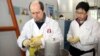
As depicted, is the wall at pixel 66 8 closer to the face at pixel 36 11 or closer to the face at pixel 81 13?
the face at pixel 81 13

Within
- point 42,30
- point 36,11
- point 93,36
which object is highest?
point 36,11

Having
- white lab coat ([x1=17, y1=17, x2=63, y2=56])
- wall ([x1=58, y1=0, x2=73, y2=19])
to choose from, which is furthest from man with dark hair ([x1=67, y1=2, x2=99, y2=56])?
wall ([x1=58, y1=0, x2=73, y2=19])

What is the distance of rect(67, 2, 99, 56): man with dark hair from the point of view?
1562 millimetres

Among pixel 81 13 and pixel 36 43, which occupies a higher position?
pixel 81 13

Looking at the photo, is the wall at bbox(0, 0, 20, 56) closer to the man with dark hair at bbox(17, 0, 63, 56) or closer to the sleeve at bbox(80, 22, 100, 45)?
the man with dark hair at bbox(17, 0, 63, 56)

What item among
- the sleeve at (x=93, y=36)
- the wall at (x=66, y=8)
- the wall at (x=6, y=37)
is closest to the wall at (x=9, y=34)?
the wall at (x=6, y=37)

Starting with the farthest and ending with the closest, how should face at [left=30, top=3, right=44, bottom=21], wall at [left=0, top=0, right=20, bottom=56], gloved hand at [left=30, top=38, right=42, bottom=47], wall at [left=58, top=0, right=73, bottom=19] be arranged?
wall at [left=58, top=0, right=73, bottom=19] → wall at [left=0, top=0, right=20, bottom=56] → face at [left=30, top=3, right=44, bottom=21] → gloved hand at [left=30, top=38, right=42, bottom=47]

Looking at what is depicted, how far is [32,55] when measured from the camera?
1.20 meters

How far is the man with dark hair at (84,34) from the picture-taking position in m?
1.56

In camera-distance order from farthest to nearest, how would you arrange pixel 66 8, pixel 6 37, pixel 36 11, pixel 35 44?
pixel 66 8 → pixel 6 37 → pixel 36 11 → pixel 35 44

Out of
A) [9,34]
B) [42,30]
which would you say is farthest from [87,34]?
[9,34]

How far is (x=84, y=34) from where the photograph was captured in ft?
5.21

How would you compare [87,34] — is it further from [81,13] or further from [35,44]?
[35,44]

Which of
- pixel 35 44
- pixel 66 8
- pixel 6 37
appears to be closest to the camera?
pixel 35 44
